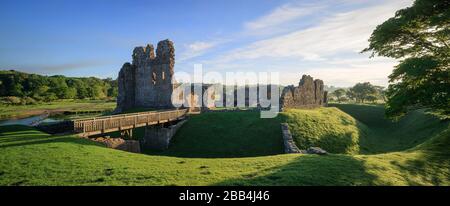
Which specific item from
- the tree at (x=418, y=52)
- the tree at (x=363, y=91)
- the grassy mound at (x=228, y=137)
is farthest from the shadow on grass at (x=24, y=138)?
the tree at (x=363, y=91)

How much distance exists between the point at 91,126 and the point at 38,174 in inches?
475

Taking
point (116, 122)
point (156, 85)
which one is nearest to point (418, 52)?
point (116, 122)

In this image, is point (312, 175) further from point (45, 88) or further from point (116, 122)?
point (45, 88)

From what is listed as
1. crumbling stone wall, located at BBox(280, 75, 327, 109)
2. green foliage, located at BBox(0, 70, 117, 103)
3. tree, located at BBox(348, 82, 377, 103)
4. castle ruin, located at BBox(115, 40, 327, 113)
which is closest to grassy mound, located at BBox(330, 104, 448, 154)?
crumbling stone wall, located at BBox(280, 75, 327, 109)

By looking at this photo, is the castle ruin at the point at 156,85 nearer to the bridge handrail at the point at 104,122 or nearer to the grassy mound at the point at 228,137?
the grassy mound at the point at 228,137

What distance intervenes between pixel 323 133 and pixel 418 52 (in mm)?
17032

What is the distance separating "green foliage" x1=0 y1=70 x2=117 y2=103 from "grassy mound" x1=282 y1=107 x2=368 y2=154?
103964 mm

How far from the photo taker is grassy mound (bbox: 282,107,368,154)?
3231cm

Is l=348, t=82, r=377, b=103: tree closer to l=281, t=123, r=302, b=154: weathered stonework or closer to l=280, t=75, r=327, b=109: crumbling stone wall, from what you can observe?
l=280, t=75, r=327, b=109: crumbling stone wall

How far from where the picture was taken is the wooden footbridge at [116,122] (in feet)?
79.0

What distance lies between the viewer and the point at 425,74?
17.0 meters

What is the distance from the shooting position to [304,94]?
51594 millimetres
